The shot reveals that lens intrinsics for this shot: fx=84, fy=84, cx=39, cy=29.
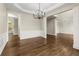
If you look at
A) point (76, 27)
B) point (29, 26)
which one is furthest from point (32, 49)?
point (76, 27)

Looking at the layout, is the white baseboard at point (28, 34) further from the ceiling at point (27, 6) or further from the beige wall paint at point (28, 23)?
the ceiling at point (27, 6)

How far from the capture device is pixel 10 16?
198 centimetres

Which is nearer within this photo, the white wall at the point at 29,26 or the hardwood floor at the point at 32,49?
the hardwood floor at the point at 32,49

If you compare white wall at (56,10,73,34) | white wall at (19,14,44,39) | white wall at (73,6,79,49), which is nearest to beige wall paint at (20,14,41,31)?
white wall at (19,14,44,39)

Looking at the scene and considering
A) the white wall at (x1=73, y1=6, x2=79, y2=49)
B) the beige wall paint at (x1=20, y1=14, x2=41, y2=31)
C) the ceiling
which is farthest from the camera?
the white wall at (x1=73, y1=6, x2=79, y2=49)

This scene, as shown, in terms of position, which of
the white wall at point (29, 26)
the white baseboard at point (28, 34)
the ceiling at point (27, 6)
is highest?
the ceiling at point (27, 6)

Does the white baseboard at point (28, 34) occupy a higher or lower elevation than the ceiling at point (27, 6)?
lower

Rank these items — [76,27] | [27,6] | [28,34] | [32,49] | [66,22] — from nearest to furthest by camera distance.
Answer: [27,6] → [32,49] → [66,22] → [28,34] → [76,27]

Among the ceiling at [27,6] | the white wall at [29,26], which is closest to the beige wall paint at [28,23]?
the white wall at [29,26]

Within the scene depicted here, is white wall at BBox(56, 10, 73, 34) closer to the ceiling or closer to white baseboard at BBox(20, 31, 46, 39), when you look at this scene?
the ceiling

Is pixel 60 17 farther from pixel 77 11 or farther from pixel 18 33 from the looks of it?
pixel 18 33

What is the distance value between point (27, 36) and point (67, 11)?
49.3 inches

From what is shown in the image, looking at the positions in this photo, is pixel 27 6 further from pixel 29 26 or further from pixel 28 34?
pixel 28 34

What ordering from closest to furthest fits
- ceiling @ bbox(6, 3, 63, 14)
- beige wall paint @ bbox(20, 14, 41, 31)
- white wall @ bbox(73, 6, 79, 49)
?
1. ceiling @ bbox(6, 3, 63, 14)
2. beige wall paint @ bbox(20, 14, 41, 31)
3. white wall @ bbox(73, 6, 79, 49)
